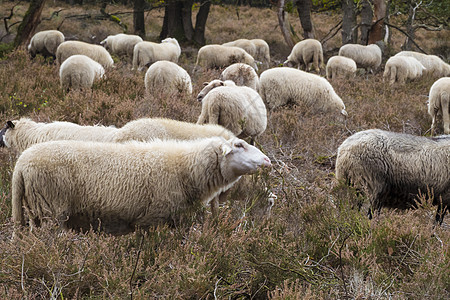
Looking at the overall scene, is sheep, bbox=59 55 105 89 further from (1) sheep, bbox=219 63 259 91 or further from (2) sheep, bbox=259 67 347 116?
(2) sheep, bbox=259 67 347 116

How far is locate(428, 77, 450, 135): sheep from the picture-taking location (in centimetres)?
852

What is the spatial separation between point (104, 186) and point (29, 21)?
11729 millimetres

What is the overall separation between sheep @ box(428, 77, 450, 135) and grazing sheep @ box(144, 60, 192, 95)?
4663 mm

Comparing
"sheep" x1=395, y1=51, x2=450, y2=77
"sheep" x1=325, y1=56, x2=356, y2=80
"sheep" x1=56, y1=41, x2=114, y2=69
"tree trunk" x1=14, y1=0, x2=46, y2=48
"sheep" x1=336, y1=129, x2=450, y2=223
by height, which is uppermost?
"tree trunk" x1=14, y1=0, x2=46, y2=48

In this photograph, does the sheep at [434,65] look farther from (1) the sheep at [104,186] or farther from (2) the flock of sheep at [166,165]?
(1) the sheep at [104,186]

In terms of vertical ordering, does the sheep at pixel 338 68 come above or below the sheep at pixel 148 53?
below

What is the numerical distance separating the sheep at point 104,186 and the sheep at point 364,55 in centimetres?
1374

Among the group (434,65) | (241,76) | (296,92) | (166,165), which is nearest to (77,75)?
(241,76)

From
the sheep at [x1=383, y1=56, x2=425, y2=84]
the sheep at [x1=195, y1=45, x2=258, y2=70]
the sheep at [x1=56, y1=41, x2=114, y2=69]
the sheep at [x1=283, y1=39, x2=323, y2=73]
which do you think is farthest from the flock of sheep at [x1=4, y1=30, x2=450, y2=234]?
the sheep at [x1=283, y1=39, x2=323, y2=73]

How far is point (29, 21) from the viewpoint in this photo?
13.6m

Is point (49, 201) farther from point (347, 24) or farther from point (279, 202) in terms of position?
point (347, 24)

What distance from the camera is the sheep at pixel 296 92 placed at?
914 cm

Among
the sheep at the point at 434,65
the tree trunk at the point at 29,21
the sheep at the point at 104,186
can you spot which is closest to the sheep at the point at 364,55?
the sheep at the point at 434,65

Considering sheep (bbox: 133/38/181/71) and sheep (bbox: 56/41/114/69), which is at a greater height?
sheep (bbox: 56/41/114/69)
